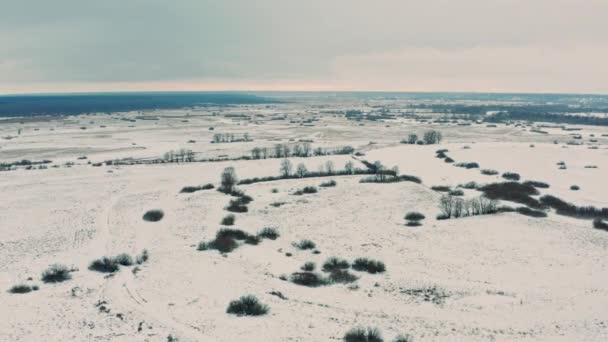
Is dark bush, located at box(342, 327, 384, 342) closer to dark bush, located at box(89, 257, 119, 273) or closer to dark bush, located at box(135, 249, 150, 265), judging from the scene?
dark bush, located at box(135, 249, 150, 265)

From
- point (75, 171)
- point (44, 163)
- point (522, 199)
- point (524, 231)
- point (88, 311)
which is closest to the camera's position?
point (88, 311)

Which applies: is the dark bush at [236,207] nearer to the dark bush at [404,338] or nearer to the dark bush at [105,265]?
the dark bush at [105,265]

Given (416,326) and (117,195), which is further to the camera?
(117,195)

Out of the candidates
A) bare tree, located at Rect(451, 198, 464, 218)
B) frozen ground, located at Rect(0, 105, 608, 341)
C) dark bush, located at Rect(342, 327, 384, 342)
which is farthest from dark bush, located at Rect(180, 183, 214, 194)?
dark bush, located at Rect(342, 327, 384, 342)

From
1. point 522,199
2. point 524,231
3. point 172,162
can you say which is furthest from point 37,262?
point 172,162

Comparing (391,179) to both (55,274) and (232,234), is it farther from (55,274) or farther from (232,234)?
(55,274)

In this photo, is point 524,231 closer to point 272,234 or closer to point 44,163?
point 272,234

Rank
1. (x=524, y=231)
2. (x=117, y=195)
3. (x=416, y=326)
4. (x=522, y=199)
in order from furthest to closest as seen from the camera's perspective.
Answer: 1. (x=117, y=195)
2. (x=522, y=199)
3. (x=524, y=231)
4. (x=416, y=326)

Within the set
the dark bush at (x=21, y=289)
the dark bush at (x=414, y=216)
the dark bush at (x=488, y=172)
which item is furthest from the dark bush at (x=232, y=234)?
the dark bush at (x=488, y=172)
